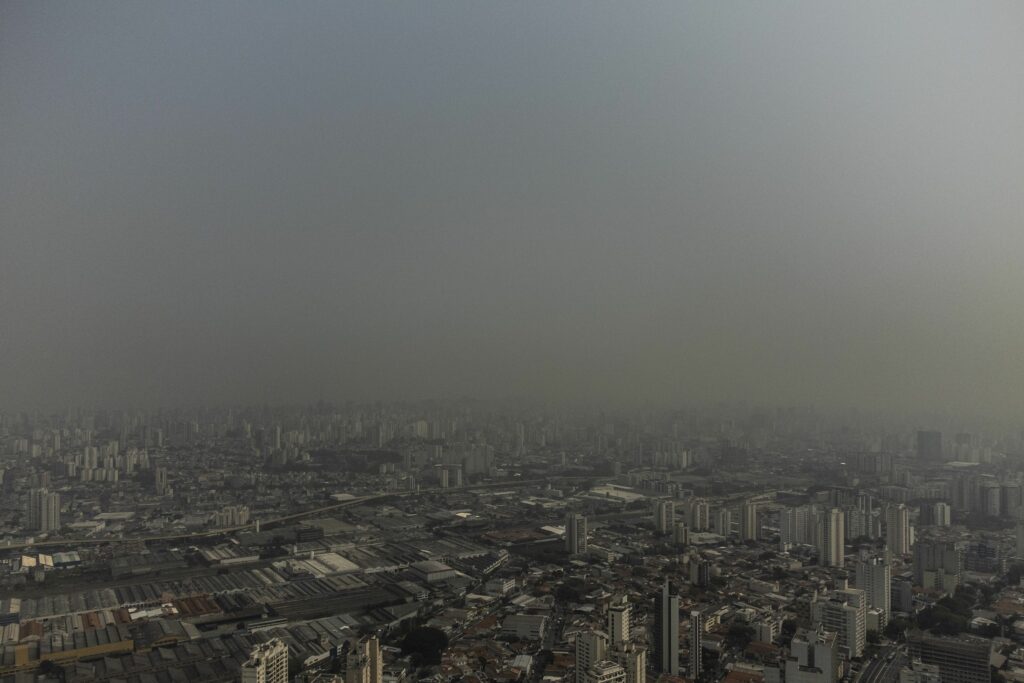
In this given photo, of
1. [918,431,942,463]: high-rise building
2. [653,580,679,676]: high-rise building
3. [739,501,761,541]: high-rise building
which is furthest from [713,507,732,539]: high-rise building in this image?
[653,580,679,676]: high-rise building

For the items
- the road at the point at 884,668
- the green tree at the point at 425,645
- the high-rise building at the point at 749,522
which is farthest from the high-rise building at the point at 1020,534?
the green tree at the point at 425,645

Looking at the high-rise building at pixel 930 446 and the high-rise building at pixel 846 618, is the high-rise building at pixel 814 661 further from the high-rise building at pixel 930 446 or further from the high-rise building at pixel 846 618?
the high-rise building at pixel 930 446

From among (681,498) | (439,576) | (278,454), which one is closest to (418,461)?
(278,454)

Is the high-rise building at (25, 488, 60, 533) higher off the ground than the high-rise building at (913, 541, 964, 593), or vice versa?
the high-rise building at (25, 488, 60, 533)

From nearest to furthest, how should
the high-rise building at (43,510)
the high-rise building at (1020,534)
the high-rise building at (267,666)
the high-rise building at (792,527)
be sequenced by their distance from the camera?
the high-rise building at (267,666), the high-rise building at (43,510), the high-rise building at (1020,534), the high-rise building at (792,527)

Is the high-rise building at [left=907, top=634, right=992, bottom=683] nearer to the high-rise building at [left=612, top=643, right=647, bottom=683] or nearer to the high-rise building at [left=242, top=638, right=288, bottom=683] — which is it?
the high-rise building at [left=612, top=643, right=647, bottom=683]

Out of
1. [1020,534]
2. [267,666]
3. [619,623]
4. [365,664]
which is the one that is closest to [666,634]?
[619,623]
